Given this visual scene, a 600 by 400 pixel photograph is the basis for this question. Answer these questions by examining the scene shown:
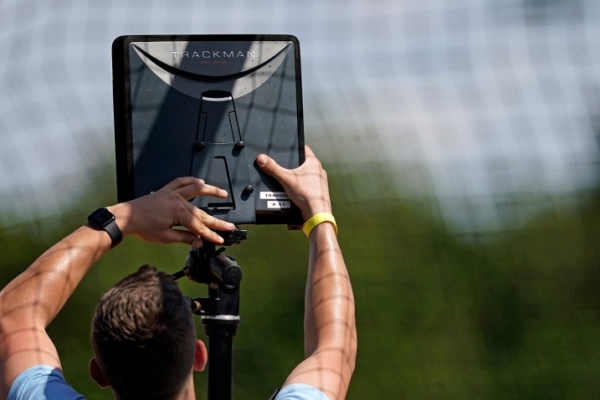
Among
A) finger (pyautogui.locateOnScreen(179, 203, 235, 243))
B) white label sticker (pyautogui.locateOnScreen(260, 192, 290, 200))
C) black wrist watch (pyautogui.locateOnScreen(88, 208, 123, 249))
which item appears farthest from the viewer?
white label sticker (pyautogui.locateOnScreen(260, 192, 290, 200))

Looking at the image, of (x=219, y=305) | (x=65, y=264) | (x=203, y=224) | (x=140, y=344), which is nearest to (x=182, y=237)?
(x=203, y=224)

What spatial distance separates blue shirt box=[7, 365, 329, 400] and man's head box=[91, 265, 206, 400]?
0.06 meters

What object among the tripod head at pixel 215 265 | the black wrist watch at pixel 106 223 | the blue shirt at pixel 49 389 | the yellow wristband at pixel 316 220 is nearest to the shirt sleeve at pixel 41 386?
the blue shirt at pixel 49 389

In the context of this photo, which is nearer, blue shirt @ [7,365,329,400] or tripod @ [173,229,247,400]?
blue shirt @ [7,365,329,400]

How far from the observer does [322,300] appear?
2012 millimetres

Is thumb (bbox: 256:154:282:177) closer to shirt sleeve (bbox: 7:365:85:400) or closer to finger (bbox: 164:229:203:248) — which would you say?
finger (bbox: 164:229:203:248)

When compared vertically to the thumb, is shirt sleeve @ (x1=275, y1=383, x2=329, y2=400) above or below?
below

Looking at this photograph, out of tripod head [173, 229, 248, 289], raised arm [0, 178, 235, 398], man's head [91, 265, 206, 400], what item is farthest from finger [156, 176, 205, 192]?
man's head [91, 265, 206, 400]

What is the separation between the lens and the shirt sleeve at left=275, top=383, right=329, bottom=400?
1762 millimetres

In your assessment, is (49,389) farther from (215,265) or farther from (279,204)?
(279,204)

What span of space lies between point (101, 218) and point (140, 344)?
1.14 feet

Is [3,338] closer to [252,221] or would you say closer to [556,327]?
[252,221]

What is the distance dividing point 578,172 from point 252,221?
355cm

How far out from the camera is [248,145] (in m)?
2.22
